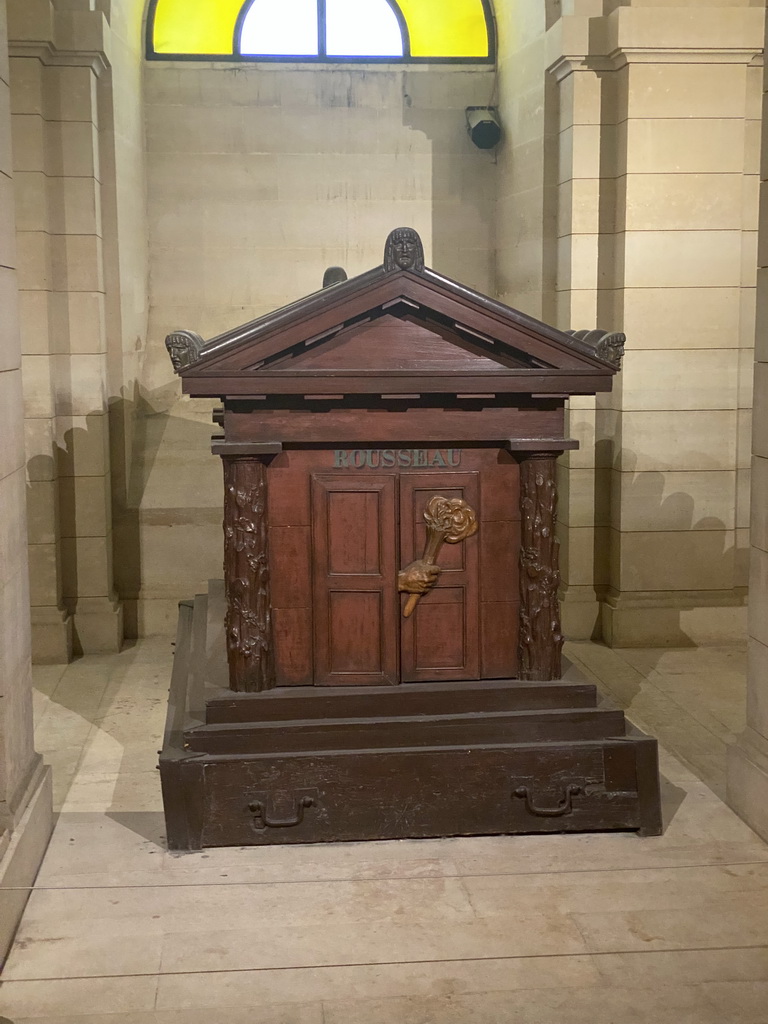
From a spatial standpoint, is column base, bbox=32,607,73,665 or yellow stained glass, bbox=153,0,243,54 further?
yellow stained glass, bbox=153,0,243,54

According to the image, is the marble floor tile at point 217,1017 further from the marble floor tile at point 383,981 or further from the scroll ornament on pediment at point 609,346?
the scroll ornament on pediment at point 609,346

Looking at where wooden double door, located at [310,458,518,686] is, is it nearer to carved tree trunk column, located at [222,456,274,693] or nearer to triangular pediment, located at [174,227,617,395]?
carved tree trunk column, located at [222,456,274,693]

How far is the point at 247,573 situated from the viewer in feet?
19.4

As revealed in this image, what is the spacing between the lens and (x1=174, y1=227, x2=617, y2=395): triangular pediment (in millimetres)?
5707

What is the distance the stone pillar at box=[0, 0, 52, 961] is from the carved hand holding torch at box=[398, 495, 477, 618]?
73.0 inches

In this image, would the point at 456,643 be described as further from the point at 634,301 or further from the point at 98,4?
the point at 98,4

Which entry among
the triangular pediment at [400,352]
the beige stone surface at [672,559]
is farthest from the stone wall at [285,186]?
the triangular pediment at [400,352]

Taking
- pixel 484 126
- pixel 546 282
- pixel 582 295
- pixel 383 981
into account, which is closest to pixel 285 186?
pixel 484 126

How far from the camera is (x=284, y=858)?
571 cm

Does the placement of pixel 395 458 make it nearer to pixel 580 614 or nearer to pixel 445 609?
pixel 445 609

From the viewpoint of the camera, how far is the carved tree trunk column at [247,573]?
5875 mm

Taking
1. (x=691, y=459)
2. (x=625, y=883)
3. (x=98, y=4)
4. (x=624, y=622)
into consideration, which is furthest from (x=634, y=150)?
(x=625, y=883)

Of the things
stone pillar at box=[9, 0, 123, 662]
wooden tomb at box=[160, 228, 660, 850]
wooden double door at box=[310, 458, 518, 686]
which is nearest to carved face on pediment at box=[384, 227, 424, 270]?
wooden tomb at box=[160, 228, 660, 850]

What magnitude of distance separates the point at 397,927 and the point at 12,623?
2.21m
